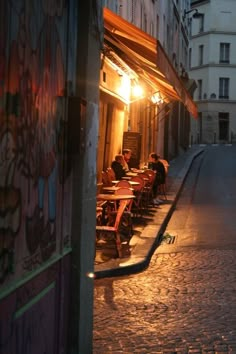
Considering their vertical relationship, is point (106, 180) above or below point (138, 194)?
above

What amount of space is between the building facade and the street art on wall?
6064cm

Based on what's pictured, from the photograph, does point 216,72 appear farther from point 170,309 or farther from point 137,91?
point 170,309

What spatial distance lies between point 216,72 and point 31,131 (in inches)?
2444

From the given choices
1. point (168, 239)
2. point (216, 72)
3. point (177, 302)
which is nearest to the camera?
point (177, 302)

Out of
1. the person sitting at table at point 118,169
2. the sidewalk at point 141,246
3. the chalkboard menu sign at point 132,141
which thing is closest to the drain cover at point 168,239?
the sidewalk at point 141,246

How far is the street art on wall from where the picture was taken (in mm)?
3375

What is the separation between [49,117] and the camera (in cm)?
418

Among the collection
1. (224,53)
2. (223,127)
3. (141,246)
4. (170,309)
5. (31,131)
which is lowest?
(170,309)

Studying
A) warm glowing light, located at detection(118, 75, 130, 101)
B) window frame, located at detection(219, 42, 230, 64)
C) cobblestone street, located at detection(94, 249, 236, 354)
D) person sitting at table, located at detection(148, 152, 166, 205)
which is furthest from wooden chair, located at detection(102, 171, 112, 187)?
window frame, located at detection(219, 42, 230, 64)

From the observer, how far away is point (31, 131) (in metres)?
3.78

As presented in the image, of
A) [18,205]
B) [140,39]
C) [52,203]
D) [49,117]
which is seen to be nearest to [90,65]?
[49,117]

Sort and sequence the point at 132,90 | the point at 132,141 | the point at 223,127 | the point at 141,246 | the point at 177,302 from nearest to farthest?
the point at 177,302
the point at 141,246
the point at 132,141
the point at 132,90
the point at 223,127

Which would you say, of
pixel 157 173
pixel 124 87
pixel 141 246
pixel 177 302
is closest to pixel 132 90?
pixel 124 87

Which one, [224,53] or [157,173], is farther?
[224,53]
